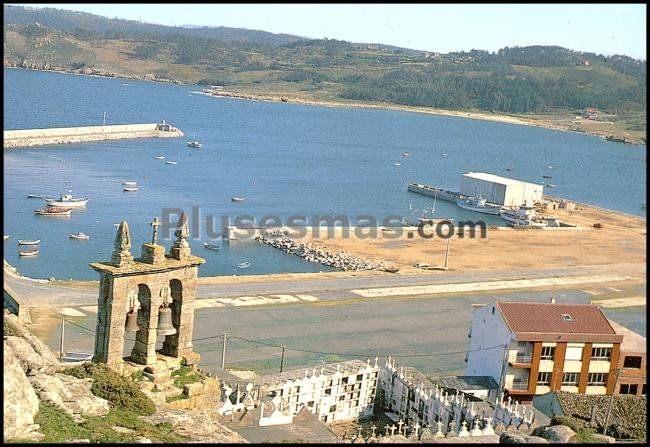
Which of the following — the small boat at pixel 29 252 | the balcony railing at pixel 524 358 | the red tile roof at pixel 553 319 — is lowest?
the small boat at pixel 29 252

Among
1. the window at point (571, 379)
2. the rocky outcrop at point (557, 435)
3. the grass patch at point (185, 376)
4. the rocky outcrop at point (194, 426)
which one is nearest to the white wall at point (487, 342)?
the window at point (571, 379)

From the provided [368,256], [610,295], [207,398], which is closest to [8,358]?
[207,398]

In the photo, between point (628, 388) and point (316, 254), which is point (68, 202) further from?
point (628, 388)

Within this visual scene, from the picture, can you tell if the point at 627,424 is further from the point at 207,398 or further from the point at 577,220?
the point at 577,220

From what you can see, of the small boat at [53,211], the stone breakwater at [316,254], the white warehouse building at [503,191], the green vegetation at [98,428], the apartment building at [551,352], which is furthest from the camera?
the white warehouse building at [503,191]

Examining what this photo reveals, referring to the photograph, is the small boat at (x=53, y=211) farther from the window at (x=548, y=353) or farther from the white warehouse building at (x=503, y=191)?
the window at (x=548, y=353)

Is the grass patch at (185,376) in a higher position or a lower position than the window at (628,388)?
higher

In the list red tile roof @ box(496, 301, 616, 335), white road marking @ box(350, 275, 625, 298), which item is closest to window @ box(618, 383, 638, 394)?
red tile roof @ box(496, 301, 616, 335)

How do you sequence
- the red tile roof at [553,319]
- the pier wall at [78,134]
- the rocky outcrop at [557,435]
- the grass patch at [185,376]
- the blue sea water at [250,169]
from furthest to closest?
the pier wall at [78,134], the blue sea water at [250,169], the red tile roof at [553,319], the grass patch at [185,376], the rocky outcrop at [557,435]
